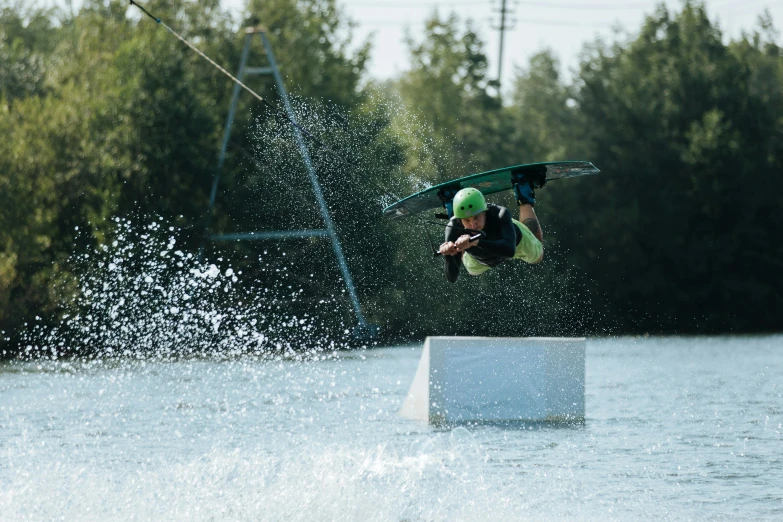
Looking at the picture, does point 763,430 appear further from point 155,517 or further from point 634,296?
point 634,296

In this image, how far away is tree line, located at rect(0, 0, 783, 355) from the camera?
32.1 meters

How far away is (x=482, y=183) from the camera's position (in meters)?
11.7

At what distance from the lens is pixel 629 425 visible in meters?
14.4

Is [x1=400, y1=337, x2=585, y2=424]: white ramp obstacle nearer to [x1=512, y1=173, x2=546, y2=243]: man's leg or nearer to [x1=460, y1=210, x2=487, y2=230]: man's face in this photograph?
[x1=512, y1=173, x2=546, y2=243]: man's leg

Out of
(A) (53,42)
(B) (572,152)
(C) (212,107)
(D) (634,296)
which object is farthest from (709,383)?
(A) (53,42)

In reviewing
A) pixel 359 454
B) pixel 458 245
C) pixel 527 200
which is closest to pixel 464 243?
pixel 458 245

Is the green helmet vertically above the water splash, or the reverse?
the green helmet

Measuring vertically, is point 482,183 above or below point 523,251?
above

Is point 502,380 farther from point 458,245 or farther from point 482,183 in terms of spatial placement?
point 458,245

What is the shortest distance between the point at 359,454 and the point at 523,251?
114 inches

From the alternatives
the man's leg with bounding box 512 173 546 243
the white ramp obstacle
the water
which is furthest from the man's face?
the white ramp obstacle

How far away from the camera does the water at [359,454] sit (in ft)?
32.0

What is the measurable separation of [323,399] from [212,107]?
20771 millimetres

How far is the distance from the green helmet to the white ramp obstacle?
172 inches
